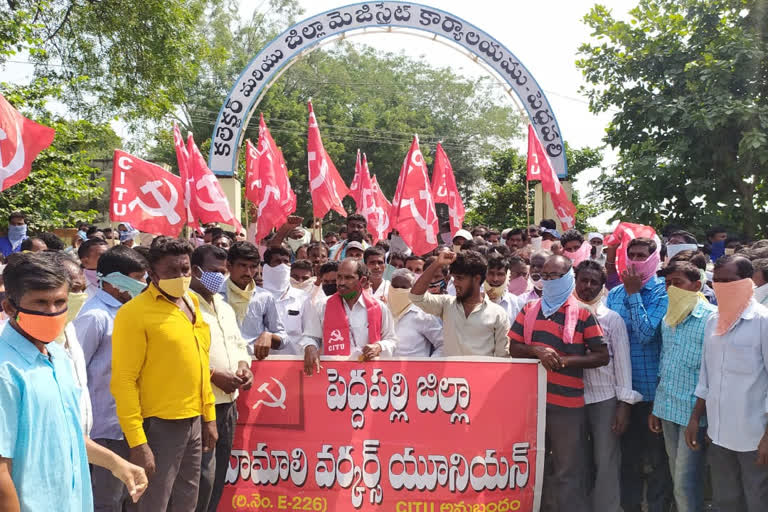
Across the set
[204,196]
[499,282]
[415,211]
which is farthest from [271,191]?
[499,282]

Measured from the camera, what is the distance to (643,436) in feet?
17.1

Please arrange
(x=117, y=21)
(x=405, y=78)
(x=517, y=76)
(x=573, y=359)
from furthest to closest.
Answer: (x=405, y=78) < (x=117, y=21) < (x=517, y=76) < (x=573, y=359)

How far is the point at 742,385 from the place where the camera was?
14.0 ft

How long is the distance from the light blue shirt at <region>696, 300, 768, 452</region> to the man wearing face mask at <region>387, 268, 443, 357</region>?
73.1 inches

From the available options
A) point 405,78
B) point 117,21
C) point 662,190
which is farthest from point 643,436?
point 405,78

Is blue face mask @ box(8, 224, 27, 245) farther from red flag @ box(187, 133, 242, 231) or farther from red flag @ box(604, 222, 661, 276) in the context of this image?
red flag @ box(604, 222, 661, 276)

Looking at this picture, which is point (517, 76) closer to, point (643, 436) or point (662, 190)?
point (662, 190)

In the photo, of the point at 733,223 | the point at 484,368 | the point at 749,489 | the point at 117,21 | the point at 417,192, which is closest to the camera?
the point at 749,489

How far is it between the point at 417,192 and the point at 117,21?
37.5 feet

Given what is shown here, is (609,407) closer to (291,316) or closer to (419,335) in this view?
(419,335)

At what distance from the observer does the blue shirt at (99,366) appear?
4133mm

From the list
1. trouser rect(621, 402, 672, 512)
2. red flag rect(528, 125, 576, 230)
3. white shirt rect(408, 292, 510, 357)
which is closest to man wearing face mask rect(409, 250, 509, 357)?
white shirt rect(408, 292, 510, 357)

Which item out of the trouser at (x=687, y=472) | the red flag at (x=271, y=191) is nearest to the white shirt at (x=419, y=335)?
the trouser at (x=687, y=472)

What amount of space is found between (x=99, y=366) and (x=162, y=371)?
19.1 inches
